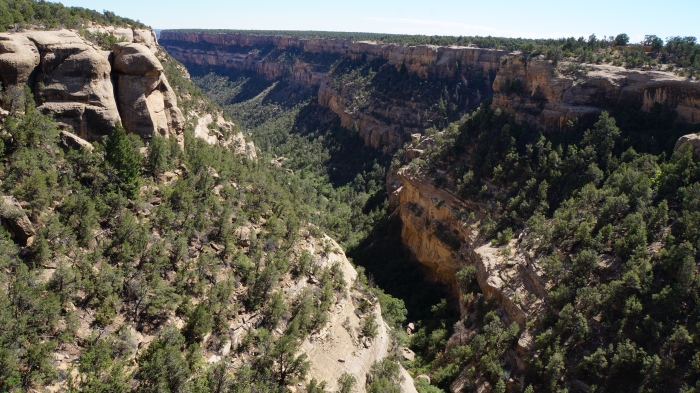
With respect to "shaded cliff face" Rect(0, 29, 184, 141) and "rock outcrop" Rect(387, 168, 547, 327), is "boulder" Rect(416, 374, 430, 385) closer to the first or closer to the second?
"rock outcrop" Rect(387, 168, 547, 327)

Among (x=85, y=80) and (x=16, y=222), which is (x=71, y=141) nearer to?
(x=85, y=80)

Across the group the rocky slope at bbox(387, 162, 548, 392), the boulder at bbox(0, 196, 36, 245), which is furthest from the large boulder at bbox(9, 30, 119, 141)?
the rocky slope at bbox(387, 162, 548, 392)

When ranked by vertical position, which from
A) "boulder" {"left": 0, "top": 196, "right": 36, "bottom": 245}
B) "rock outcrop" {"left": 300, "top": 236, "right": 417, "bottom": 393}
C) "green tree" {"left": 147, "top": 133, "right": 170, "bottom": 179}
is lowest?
"rock outcrop" {"left": 300, "top": 236, "right": 417, "bottom": 393}

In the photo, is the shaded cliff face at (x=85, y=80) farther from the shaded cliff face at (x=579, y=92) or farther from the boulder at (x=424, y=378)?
the shaded cliff face at (x=579, y=92)

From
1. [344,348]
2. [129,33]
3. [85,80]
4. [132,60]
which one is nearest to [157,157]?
[85,80]

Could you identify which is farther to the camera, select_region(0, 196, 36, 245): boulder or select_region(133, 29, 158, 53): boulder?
select_region(133, 29, 158, 53): boulder
